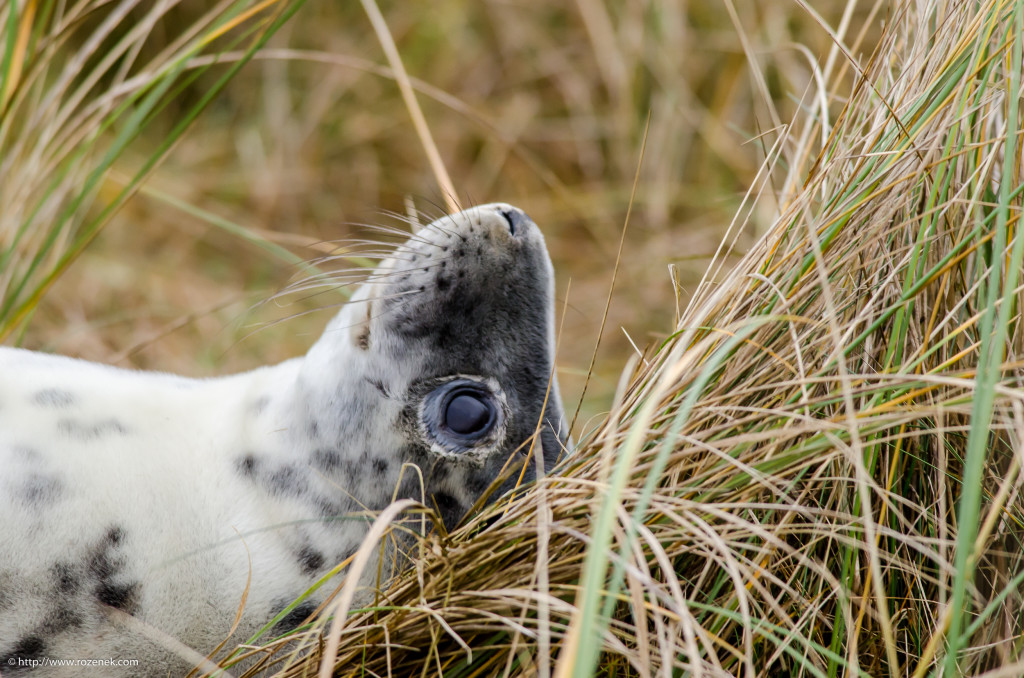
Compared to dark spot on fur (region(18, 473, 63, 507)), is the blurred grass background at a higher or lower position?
higher

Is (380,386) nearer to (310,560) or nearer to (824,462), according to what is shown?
(310,560)

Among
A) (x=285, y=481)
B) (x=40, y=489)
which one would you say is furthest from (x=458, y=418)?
(x=40, y=489)

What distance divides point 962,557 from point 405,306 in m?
1.10

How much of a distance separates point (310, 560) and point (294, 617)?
0.11 m

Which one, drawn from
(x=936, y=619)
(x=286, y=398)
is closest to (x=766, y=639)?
(x=936, y=619)

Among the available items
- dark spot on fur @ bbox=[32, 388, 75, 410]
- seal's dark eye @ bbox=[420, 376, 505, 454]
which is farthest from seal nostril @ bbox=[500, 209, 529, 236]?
dark spot on fur @ bbox=[32, 388, 75, 410]

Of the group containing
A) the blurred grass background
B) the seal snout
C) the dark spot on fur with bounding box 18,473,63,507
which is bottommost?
the dark spot on fur with bounding box 18,473,63,507

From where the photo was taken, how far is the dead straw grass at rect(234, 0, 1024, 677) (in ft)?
4.69

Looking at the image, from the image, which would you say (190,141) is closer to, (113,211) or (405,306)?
(113,211)

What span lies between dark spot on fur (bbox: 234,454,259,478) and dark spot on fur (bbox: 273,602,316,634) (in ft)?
0.86

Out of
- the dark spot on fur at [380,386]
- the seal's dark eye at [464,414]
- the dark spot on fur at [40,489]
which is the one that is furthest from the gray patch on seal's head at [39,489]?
the seal's dark eye at [464,414]

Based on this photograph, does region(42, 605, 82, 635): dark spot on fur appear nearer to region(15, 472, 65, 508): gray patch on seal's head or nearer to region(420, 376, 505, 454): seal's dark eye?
region(15, 472, 65, 508): gray patch on seal's head

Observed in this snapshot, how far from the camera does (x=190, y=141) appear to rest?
5.14 meters

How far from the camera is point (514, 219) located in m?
1.88
